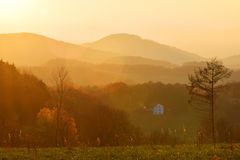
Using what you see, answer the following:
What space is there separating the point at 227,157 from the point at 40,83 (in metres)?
99.4

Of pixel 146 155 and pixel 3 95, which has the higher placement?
pixel 3 95

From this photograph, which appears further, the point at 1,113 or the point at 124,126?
the point at 124,126

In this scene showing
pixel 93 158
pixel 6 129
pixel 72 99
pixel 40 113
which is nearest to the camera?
pixel 93 158

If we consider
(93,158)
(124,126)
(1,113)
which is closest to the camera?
(93,158)

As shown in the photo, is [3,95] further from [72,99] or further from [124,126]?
[72,99]

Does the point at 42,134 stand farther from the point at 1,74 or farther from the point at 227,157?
the point at 227,157

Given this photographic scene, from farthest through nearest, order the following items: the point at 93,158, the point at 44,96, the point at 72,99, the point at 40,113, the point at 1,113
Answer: the point at 72,99 → the point at 44,96 → the point at 40,113 → the point at 1,113 → the point at 93,158

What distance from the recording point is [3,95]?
106 metres

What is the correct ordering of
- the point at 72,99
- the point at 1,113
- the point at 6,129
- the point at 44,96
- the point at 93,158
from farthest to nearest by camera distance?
the point at 72,99 → the point at 44,96 → the point at 1,113 → the point at 6,129 → the point at 93,158

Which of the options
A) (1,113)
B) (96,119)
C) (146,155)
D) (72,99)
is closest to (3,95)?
(1,113)

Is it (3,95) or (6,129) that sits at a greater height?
(3,95)

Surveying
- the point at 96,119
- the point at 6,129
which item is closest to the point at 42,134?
the point at 6,129

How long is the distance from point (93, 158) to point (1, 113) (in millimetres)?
77974

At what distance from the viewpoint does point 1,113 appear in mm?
100188
